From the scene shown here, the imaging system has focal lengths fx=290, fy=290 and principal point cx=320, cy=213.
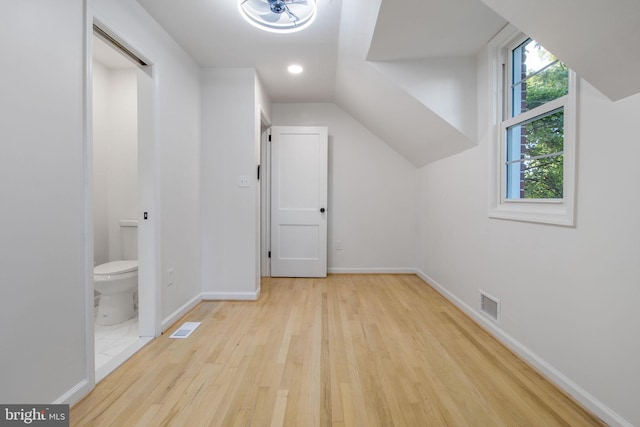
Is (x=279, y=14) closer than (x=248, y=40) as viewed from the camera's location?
Yes

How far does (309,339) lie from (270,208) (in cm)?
215

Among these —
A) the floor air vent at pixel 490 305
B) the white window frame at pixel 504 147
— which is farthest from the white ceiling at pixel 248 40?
the floor air vent at pixel 490 305

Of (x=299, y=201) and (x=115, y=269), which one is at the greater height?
(x=299, y=201)

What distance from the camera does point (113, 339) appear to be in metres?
2.13

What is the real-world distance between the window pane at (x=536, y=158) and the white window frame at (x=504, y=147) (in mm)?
47

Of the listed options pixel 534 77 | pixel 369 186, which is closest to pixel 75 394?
pixel 534 77

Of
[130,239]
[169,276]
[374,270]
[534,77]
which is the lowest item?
[374,270]

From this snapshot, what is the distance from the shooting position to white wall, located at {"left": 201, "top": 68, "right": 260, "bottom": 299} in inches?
116

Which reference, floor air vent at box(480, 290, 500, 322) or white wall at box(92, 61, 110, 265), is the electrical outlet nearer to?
white wall at box(92, 61, 110, 265)

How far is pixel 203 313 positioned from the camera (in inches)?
103

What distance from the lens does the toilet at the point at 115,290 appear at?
224 centimetres

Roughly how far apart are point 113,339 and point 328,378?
Answer: 5.39 feet

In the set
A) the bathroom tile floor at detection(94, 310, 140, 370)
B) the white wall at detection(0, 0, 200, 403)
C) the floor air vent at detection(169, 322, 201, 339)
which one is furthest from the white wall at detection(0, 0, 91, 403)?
the floor air vent at detection(169, 322, 201, 339)

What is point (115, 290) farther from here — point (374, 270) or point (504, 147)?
point (504, 147)
